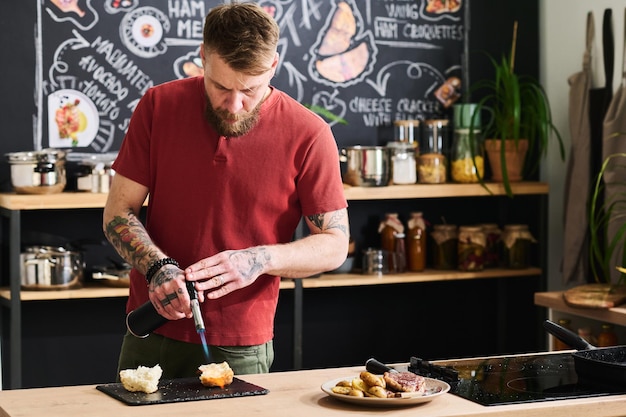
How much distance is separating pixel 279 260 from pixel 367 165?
1995mm

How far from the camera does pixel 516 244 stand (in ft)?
15.8

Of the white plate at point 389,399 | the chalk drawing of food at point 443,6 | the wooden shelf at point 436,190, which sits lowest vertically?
the white plate at point 389,399

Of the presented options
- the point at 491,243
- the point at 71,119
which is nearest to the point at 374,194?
the point at 491,243

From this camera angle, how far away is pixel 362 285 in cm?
488

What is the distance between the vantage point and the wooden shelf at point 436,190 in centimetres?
445

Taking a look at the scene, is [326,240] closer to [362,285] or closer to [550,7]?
[362,285]

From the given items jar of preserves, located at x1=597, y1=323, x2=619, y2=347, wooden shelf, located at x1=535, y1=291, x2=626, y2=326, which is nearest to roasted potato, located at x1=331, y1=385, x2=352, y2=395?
wooden shelf, located at x1=535, y1=291, x2=626, y2=326

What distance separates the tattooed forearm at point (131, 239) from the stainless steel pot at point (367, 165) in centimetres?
197

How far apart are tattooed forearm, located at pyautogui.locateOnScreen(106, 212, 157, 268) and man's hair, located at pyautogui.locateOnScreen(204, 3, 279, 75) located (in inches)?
19.7

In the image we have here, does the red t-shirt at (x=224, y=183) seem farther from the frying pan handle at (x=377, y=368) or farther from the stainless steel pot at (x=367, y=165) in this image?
the stainless steel pot at (x=367, y=165)

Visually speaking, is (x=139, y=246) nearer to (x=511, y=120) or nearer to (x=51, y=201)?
(x=51, y=201)

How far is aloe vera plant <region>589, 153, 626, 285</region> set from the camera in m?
4.12

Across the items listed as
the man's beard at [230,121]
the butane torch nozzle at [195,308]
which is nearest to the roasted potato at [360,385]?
the butane torch nozzle at [195,308]

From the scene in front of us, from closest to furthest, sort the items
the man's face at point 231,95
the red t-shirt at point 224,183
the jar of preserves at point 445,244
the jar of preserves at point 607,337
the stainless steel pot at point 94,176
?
the man's face at point 231,95 → the red t-shirt at point 224,183 → the jar of preserves at point 607,337 → the stainless steel pot at point 94,176 → the jar of preserves at point 445,244
